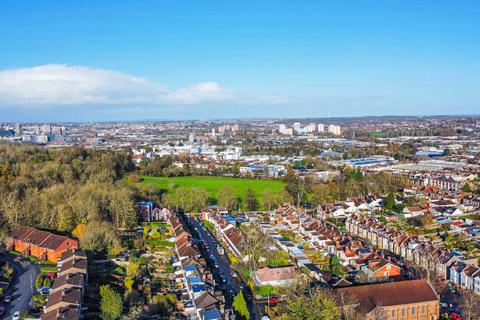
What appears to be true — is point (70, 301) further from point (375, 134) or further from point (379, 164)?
point (375, 134)

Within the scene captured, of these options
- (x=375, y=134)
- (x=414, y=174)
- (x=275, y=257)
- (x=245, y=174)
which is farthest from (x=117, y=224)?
(x=375, y=134)

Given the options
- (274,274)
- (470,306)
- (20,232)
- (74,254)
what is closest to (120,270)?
(74,254)

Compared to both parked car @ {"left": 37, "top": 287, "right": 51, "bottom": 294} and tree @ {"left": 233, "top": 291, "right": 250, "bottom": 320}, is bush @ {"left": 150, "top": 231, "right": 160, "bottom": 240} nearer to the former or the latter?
parked car @ {"left": 37, "top": 287, "right": 51, "bottom": 294}

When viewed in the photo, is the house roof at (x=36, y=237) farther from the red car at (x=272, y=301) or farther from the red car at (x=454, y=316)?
the red car at (x=454, y=316)

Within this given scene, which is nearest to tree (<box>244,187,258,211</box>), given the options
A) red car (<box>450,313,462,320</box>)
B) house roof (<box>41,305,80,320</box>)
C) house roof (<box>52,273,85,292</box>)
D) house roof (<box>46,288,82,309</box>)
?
house roof (<box>52,273,85,292</box>)

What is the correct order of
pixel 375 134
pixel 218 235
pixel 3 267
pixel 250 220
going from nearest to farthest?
pixel 3 267
pixel 218 235
pixel 250 220
pixel 375 134

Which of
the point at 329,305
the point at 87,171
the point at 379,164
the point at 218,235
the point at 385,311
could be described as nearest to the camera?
the point at 329,305

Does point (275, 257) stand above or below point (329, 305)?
below

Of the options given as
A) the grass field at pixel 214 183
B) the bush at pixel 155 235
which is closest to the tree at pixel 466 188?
the grass field at pixel 214 183
